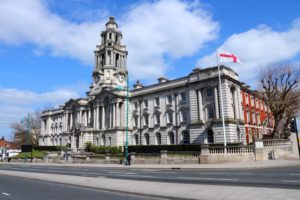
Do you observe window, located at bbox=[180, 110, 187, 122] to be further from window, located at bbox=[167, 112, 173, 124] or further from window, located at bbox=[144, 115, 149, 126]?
window, located at bbox=[144, 115, 149, 126]

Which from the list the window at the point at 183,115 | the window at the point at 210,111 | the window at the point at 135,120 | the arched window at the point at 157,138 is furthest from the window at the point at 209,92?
the window at the point at 135,120

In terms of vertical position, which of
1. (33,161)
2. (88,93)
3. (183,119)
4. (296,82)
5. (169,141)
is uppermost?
(88,93)

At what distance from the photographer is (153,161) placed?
34.3 meters

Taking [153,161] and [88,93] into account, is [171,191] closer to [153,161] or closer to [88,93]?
[153,161]

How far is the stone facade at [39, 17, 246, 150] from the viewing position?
48.6 metres

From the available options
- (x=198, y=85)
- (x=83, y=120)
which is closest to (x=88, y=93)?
(x=83, y=120)

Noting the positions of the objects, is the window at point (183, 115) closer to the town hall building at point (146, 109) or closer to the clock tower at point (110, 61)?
the town hall building at point (146, 109)

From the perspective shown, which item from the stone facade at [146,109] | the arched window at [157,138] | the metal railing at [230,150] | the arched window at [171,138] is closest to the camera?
the metal railing at [230,150]

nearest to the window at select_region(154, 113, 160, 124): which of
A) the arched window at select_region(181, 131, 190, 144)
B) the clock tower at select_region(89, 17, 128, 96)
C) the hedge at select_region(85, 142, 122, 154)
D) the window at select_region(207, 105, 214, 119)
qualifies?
the arched window at select_region(181, 131, 190, 144)

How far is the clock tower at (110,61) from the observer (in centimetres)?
7712

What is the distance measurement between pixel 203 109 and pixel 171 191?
40849 millimetres

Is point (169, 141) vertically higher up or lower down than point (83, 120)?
lower down

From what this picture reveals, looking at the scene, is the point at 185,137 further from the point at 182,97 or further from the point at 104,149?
the point at 104,149

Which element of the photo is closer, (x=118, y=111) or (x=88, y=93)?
(x=118, y=111)
